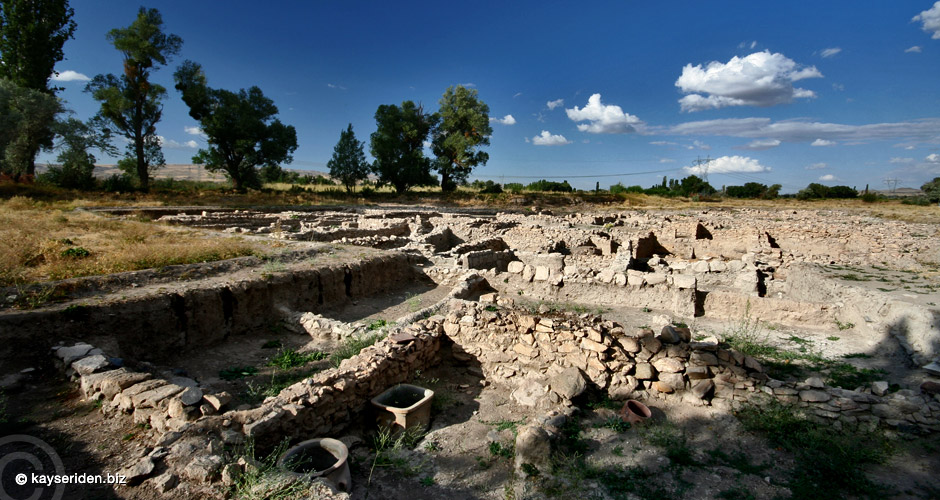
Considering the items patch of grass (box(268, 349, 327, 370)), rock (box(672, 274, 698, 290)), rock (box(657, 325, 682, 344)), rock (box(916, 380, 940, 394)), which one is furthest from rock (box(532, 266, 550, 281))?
rock (box(916, 380, 940, 394))

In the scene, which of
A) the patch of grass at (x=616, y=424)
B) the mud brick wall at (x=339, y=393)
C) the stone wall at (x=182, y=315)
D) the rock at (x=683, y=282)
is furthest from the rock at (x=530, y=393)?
the stone wall at (x=182, y=315)

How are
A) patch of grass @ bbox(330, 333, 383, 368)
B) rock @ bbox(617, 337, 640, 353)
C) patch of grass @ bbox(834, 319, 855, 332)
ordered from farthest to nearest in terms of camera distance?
patch of grass @ bbox(834, 319, 855, 332)
patch of grass @ bbox(330, 333, 383, 368)
rock @ bbox(617, 337, 640, 353)

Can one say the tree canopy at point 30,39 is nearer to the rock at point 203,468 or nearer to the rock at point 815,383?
the rock at point 203,468

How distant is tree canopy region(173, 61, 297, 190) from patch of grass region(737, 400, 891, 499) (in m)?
41.1

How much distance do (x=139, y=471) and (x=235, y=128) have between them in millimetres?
40590

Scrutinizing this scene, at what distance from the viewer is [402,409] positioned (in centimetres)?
486

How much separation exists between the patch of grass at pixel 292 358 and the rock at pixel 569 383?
401 centimetres

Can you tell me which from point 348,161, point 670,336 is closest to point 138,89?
point 348,161

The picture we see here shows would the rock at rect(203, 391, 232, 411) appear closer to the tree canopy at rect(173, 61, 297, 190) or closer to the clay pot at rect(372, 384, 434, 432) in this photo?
the clay pot at rect(372, 384, 434, 432)

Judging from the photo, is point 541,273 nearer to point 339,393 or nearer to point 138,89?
point 339,393

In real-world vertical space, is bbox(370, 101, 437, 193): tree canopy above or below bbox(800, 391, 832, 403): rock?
above

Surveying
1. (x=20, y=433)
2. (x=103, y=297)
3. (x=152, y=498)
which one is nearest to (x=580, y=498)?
(x=152, y=498)

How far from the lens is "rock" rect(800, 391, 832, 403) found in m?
4.71

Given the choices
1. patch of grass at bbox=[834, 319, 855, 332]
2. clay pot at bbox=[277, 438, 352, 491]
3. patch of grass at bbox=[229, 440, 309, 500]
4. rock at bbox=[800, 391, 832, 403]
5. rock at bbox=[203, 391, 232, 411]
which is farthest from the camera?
patch of grass at bbox=[834, 319, 855, 332]
